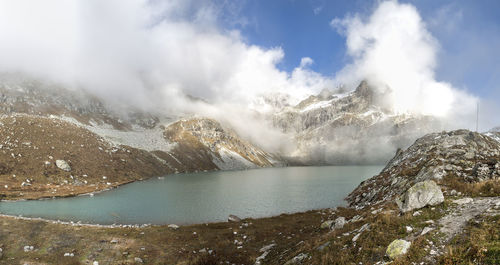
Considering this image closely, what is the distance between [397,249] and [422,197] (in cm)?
1008

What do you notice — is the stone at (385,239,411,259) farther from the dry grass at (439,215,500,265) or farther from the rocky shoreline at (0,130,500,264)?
the dry grass at (439,215,500,265)

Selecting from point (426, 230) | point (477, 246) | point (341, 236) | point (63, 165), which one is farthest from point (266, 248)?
point (63, 165)

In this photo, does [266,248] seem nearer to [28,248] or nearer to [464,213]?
[464,213]

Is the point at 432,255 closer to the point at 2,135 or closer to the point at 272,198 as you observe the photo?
the point at 272,198

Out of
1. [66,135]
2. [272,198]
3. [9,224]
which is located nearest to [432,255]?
[9,224]

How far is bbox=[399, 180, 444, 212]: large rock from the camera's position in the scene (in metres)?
22.0

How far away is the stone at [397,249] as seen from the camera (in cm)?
1449

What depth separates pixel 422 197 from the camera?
22344mm

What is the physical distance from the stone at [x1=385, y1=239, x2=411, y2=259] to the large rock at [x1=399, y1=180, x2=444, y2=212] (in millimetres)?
8176

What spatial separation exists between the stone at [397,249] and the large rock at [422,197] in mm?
8176

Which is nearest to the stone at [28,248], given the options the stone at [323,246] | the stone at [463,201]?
the stone at [323,246]

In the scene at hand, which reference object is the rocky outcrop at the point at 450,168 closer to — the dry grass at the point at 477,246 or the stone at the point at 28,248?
the dry grass at the point at 477,246

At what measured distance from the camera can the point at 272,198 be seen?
8306cm

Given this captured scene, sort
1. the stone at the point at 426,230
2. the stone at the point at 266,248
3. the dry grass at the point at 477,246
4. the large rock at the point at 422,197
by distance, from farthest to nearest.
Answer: the stone at the point at 266,248 → the large rock at the point at 422,197 → the stone at the point at 426,230 → the dry grass at the point at 477,246
